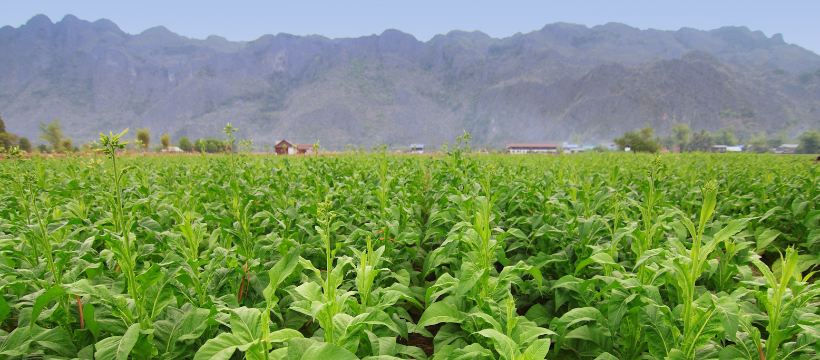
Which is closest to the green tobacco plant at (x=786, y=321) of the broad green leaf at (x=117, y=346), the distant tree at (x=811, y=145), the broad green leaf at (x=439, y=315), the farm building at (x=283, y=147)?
the broad green leaf at (x=439, y=315)

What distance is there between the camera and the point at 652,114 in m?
132

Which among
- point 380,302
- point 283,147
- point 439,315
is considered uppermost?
point 283,147

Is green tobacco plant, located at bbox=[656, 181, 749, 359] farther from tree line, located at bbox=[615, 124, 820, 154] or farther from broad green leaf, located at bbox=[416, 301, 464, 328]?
tree line, located at bbox=[615, 124, 820, 154]

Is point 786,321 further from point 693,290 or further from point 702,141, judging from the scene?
point 702,141

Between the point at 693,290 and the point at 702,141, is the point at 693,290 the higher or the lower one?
the lower one

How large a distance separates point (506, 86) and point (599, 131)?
6765 cm

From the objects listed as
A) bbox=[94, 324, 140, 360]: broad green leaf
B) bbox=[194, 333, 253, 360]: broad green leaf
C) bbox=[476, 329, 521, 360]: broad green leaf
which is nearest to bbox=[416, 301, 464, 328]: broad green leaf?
bbox=[476, 329, 521, 360]: broad green leaf

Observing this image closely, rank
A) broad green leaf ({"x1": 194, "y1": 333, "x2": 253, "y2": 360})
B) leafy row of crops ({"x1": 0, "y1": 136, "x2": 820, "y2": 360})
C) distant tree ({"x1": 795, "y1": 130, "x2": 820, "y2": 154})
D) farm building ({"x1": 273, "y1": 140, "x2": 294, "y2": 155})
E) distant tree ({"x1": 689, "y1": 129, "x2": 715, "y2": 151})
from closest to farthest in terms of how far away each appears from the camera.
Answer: broad green leaf ({"x1": 194, "y1": 333, "x2": 253, "y2": 360}) → leafy row of crops ({"x1": 0, "y1": 136, "x2": 820, "y2": 360}) → farm building ({"x1": 273, "y1": 140, "x2": 294, "y2": 155}) → distant tree ({"x1": 795, "y1": 130, "x2": 820, "y2": 154}) → distant tree ({"x1": 689, "y1": 129, "x2": 715, "y2": 151})

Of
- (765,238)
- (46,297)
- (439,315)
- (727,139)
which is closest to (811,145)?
(727,139)

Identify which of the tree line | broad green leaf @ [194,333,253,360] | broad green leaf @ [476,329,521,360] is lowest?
broad green leaf @ [476,329,521,360]

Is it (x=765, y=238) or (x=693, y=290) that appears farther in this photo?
(x=765, y=238)

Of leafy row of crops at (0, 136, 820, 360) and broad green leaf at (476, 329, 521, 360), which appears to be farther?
leafy row of crops at (0, 136, 820, 360)

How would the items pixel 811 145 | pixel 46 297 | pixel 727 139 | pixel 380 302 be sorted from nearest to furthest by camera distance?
pixel 46 297 → pixel 380 302 → pixel 811 145 → pixel 727 139

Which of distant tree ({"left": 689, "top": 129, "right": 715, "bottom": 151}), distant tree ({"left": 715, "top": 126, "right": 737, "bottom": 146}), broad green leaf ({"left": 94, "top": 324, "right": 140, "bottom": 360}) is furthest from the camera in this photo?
distant tree ({"left": 715, "top": 126, "right": 737, "bottom": 146})
